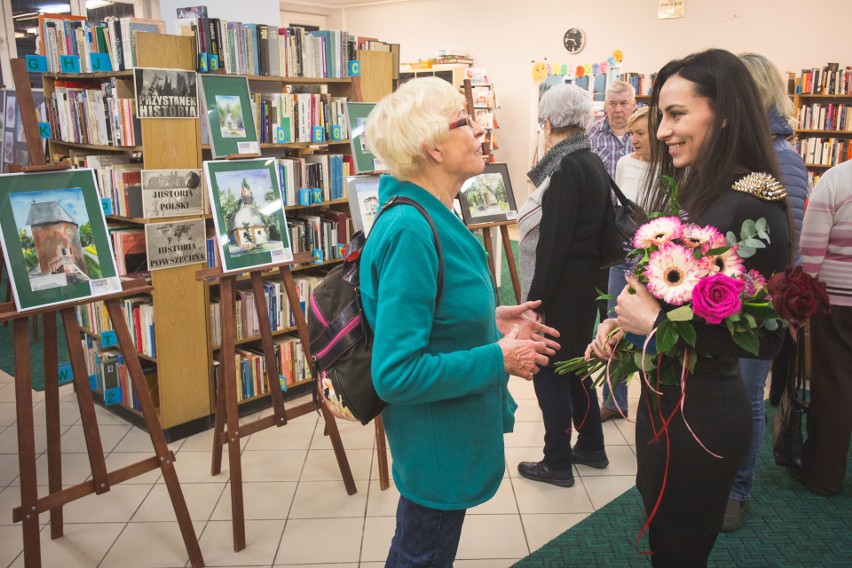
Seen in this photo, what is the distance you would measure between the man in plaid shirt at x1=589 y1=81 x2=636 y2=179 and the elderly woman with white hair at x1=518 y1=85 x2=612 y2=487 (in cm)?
167

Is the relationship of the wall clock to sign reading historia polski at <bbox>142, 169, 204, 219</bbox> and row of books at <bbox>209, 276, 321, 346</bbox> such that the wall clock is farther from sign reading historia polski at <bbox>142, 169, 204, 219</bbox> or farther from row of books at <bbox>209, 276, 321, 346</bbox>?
sign reading historia polski at <bbox>142, 169, 204, 219</bbox>

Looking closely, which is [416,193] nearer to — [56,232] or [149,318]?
[56,232]

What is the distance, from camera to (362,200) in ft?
10.3

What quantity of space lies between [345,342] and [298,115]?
274cm

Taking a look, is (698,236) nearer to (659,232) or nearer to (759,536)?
(659,232)

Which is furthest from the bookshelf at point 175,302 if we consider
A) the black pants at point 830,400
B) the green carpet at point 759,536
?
the black pants at point 830,400

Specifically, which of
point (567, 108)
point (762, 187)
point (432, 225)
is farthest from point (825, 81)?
point (432, 225)

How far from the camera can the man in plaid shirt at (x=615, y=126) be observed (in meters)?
4.46

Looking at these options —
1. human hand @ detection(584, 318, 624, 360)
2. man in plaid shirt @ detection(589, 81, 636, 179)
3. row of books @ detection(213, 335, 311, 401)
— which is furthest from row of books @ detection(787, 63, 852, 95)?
human hand @ detection(584, 318, 624, 360)

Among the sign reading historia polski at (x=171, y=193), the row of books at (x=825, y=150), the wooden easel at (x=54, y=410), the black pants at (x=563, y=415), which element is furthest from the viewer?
the row of books at (x=825, y=150)

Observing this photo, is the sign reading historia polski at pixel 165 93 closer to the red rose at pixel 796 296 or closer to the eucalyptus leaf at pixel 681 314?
the eucalyptus leaf at pixel 681 314

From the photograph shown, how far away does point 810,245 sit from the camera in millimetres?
2756

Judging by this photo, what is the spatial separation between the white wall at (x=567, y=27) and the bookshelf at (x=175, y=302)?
23.4 ft

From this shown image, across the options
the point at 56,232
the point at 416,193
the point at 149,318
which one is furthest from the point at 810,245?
the point at 149,318
